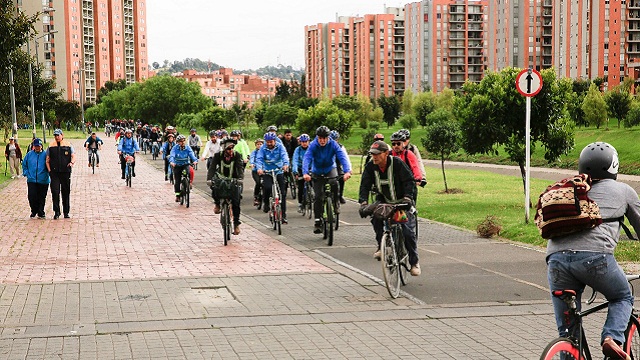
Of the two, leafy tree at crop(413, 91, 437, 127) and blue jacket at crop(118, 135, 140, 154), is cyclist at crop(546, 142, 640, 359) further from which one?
leafy tree at crop(413, 91, 437, 127)

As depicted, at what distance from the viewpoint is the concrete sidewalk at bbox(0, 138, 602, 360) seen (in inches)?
277

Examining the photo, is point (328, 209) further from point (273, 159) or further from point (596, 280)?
point (596, 280)

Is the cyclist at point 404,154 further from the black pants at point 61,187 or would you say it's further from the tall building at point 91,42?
the tall building at point 91,42

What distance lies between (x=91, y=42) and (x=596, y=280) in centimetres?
18340

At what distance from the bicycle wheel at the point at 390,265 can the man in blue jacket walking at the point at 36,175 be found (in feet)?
36.4

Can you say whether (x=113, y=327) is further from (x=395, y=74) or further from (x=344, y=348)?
(x=395, y=74)

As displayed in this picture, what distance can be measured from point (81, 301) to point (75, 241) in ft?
18.6

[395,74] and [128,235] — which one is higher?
[395,74]

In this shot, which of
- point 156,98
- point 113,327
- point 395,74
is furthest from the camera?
point 395,74

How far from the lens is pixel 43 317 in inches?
325

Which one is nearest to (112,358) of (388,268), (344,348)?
(344,348)

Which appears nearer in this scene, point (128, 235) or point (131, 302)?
point (131, 302)

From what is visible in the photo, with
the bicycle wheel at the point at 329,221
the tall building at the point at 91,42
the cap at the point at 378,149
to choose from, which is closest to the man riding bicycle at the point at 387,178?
the cap at the point at 378,149

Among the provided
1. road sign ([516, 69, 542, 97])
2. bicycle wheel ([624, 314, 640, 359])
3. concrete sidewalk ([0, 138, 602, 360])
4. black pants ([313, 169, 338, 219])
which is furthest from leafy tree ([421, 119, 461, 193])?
bicycle wheel ([624, 314, 640, 359])
